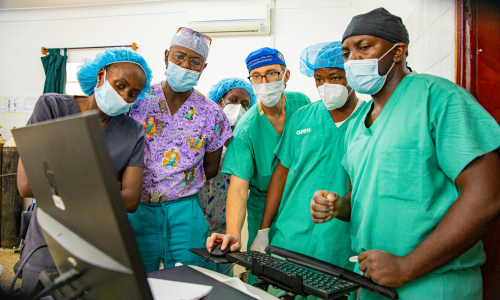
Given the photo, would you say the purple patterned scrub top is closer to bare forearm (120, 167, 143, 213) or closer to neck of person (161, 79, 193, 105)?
neck of person (161, 79, 193, 105)

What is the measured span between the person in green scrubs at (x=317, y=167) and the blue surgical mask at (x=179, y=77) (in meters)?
0.53

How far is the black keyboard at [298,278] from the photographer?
62 cm

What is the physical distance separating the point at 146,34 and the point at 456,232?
4021 millimetres

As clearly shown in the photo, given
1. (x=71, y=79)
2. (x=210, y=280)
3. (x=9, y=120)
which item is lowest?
(x=210, y=280)

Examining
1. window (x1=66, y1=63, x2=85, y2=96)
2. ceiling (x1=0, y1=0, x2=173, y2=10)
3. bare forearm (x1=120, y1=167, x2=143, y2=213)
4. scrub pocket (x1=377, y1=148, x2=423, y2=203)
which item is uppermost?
ceiling (x1=0, y1=0, x2=173, y2=10)

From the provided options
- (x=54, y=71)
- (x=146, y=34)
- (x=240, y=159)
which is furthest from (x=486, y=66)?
(x=54, y=71)

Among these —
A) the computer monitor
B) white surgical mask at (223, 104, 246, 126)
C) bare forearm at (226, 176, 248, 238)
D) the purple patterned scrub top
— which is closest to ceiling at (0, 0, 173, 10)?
white surgical mask at (223, 104, 246, 126)

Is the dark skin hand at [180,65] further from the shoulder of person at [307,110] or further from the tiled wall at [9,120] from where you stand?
the tiled wall at [9,120]

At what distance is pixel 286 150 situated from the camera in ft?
4.45

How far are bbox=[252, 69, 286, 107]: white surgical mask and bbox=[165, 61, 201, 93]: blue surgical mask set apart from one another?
1.01ft

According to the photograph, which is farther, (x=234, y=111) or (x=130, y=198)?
(x=234, y=111)

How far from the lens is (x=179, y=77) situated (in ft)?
4.68

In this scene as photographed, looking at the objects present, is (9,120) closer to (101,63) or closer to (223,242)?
(101,63)

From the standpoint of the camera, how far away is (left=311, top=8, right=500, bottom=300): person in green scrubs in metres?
0.68
